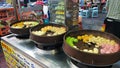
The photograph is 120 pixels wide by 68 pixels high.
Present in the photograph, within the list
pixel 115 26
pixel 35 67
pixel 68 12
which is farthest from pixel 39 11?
pixel 35 67

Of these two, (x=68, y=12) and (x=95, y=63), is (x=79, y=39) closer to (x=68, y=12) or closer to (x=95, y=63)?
(x=95, y=63)

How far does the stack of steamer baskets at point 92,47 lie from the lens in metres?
0.88

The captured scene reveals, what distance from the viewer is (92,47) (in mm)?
1070

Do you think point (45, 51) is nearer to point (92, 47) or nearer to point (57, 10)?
point (92, 47)

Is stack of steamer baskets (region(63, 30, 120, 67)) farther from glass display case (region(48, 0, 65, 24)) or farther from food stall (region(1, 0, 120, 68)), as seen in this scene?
glass display case (region(48, 0, 65, 24))

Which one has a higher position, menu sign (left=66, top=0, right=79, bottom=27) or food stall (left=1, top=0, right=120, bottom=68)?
menu sign (left=66, top=0, right=79, bottom=27)

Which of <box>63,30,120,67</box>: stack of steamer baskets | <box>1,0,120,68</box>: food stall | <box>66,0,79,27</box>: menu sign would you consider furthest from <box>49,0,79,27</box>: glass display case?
<box>63,30,120,67</box>: stack of steamer baskets

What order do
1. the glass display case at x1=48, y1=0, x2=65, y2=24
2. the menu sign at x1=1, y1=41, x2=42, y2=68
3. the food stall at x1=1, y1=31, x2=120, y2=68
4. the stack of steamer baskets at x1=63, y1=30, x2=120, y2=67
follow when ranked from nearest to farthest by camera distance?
the stack of steamer baskets at x1=63, y1=30, x2=120, y2=67, the food stall at x1=1, y1=31, x2=120, y2=68, the menu sign at x1=1, y1=41, x2=42, y2=68, the glass display case at x1=48, y1=0, x2=65, y2=24

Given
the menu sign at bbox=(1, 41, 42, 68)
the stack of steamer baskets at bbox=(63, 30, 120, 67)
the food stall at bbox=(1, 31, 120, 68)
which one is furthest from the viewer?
the menu sign at bbox=(1, 41, 42, 68)

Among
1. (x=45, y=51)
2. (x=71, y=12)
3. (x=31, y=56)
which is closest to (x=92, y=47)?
(x=45, y=51)

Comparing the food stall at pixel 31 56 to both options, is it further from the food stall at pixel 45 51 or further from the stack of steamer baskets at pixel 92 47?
the stack of steamer baskets at pixel 92 47

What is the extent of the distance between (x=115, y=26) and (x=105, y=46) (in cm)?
123

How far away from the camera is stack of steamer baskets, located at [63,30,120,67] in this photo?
88cm

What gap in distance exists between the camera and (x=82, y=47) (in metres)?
1.07
